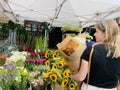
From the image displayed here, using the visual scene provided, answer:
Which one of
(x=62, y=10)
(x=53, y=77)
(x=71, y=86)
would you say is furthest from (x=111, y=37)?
Answer: (x=62, y=10)

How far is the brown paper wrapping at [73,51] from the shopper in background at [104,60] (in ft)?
0.30

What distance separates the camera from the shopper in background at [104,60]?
289cm

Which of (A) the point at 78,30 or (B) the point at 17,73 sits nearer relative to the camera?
(B) the point at 17,73

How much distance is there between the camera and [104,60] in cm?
288

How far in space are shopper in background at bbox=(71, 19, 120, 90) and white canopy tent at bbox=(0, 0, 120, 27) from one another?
5281 millimetres

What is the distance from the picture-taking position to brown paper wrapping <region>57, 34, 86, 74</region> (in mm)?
3041

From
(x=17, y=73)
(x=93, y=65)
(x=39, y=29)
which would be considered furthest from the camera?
(x=39, y=29)

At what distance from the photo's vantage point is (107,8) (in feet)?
28.4

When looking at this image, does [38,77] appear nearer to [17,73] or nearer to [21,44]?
[17,73]

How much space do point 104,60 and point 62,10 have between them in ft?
21.6

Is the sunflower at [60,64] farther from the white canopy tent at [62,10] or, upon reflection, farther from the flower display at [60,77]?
the white canopy tent at [62,10]

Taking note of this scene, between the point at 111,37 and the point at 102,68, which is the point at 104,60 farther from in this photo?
the point at 111,37

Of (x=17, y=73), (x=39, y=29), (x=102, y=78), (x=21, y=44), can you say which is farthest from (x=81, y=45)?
(x=21, y=44)

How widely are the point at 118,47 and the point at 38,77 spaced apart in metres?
1.38
